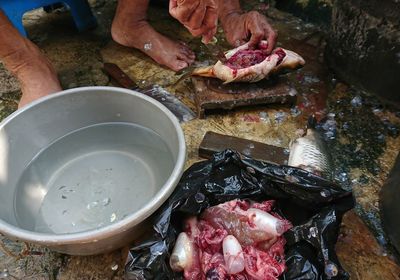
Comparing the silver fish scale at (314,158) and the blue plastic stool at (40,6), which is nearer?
Result: the silver fish scale at (314,158)

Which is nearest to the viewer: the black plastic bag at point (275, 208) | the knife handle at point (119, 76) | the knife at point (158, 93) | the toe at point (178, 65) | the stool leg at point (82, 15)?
the black plastic bag at point (275, 208)

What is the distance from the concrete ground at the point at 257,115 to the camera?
5.83 ft

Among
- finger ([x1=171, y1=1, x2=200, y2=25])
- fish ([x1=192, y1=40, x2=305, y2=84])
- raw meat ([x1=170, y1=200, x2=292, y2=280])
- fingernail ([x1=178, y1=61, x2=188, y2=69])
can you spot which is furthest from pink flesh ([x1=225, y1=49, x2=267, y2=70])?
raw meat ([x1=170, y1=200, x2=292, y2=280])

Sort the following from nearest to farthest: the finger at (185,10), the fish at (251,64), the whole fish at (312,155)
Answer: the finger at (185,10) < the whole fish at (312,155) < the fish at (251,64)

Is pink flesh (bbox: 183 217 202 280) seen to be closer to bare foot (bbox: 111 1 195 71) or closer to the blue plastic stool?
bare foot (bbox: 111 1 195 71)

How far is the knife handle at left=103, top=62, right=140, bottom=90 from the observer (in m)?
2.73

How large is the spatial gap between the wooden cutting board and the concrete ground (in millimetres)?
95

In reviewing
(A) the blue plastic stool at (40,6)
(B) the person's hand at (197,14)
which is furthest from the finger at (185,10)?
(A) the blue plastic stool at (40,6)

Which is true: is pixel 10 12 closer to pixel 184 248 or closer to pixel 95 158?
pixel 95 158

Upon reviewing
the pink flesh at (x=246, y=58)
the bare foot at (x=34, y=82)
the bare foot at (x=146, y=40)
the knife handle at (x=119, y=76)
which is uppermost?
the pink flesh at (x=246, y=58)

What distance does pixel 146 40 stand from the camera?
296 centimetres

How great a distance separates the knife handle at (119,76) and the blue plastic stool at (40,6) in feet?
2.23

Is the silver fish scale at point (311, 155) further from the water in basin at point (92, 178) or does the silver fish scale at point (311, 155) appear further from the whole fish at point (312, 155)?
the water in basin at point (92, 178)

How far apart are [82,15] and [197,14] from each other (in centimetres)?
201
